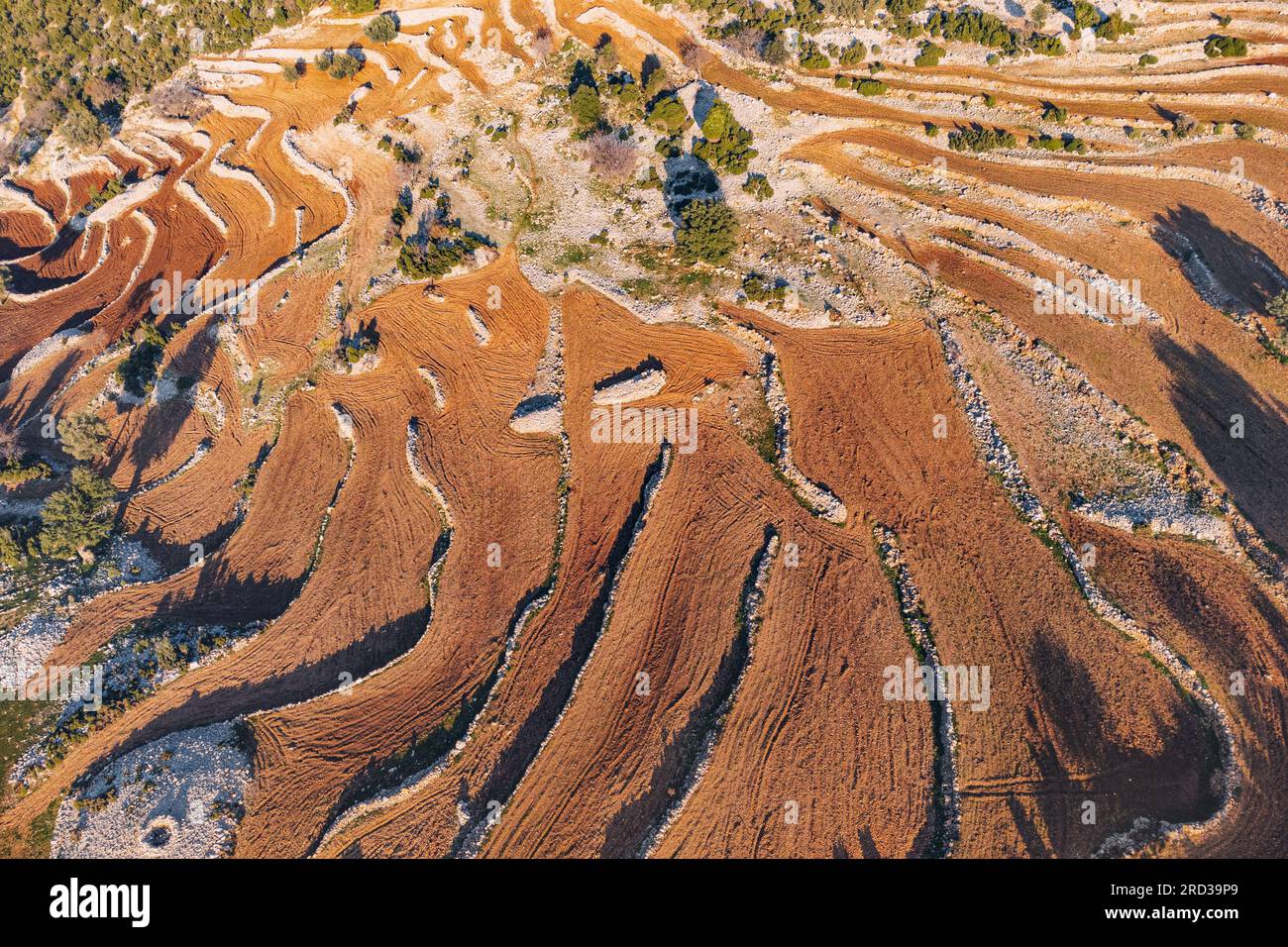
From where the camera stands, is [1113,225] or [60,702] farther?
[1113,225]

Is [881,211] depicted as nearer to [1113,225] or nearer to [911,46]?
[1113,225]

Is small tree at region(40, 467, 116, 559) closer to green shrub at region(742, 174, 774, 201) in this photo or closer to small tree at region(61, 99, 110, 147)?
small tree at region(61, 99, 110, 147)

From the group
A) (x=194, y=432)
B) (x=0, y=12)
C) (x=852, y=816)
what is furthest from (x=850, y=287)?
(x=0, y=12)

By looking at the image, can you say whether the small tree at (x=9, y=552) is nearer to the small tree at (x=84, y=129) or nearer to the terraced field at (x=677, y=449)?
the terraced field at (x=677, y=449)

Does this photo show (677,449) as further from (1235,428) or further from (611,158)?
(1235,428)

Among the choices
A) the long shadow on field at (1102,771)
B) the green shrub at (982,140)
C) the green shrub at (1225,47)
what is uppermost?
the green shrub at (1225,47)

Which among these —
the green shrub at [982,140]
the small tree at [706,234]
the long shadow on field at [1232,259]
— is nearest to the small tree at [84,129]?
the small tree at [706,234]
